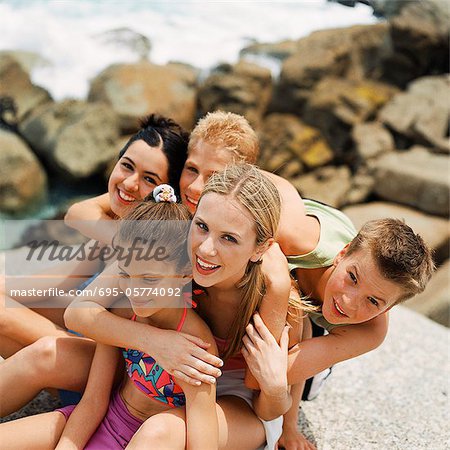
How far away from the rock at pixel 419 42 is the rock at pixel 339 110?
1.61m

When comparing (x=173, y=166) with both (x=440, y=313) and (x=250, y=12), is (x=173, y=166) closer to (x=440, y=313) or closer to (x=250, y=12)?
(x=440, y=313)

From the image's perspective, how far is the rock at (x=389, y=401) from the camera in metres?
3.26

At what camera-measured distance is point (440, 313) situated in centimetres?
621

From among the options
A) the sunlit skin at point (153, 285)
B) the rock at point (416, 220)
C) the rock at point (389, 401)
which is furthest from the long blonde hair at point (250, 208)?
the rock at point (416, 220)

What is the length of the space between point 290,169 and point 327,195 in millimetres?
896

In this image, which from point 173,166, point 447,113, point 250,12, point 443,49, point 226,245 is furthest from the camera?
point 250,12

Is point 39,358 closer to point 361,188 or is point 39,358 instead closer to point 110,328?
point 110,328

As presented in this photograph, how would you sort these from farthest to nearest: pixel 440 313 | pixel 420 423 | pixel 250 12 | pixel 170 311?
pixel 250 12 < pixel 440 313 < pixel 420 423 < pixel 170 311

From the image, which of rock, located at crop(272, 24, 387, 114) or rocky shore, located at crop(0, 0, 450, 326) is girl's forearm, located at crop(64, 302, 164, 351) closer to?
rocky shore, located at crop(0, 0, 450, 326)

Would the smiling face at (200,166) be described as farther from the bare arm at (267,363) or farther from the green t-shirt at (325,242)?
the bare arm at (267,363)

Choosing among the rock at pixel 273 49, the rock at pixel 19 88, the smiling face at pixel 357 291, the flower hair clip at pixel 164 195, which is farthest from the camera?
the rock at pixel 273 49

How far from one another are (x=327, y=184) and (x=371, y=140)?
1.16m

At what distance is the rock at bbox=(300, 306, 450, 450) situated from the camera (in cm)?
326

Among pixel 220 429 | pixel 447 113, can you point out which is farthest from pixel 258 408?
pixel 447 113
